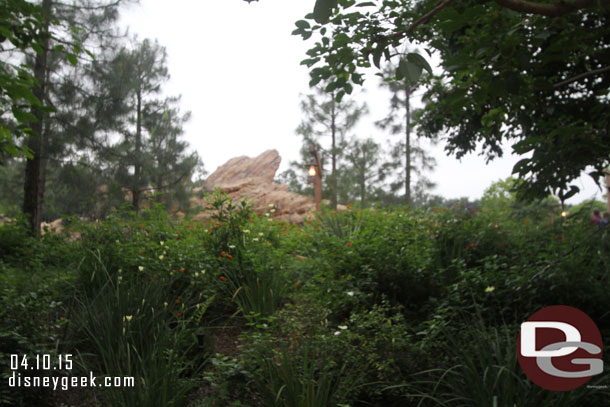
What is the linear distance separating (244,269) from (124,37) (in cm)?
735

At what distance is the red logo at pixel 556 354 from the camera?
1818 millimetres

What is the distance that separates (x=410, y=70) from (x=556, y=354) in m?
1.49

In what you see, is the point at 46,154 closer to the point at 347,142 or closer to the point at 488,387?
the point at 488,387

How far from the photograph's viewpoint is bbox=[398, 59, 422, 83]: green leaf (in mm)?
1430

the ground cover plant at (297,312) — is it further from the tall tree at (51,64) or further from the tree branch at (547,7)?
the tall tree at (51,64)

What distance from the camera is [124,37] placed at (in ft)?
28.1

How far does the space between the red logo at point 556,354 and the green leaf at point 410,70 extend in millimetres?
1404

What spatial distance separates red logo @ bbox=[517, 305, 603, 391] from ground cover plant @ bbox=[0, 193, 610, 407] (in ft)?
0.28

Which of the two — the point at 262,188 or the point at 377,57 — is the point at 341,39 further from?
the point at 262,188

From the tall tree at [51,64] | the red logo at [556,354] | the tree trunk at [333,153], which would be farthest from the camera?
the tree trunk at [333,153]

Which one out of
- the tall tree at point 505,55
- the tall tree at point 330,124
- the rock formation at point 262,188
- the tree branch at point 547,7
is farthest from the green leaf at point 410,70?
the tall tree at point 330,124

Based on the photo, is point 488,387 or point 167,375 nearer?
point 488,387

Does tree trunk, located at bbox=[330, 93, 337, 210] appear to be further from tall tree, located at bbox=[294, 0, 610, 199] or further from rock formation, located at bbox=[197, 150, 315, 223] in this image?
tall tree, located at bbox=[294, 0, 610, 199]

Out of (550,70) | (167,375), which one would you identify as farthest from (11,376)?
(550,70)
